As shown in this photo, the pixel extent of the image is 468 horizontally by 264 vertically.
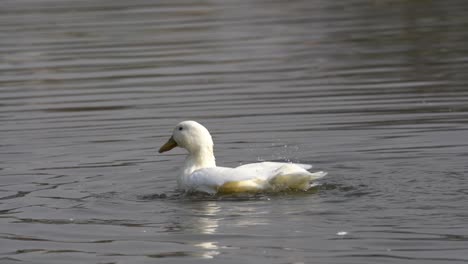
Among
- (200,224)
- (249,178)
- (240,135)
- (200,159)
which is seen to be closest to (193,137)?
(200,159)

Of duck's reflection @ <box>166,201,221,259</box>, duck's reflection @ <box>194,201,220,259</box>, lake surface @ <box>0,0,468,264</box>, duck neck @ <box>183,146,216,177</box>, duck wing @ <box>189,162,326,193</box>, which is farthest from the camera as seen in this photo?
duck neck @ <box>183,146,216,177</box>

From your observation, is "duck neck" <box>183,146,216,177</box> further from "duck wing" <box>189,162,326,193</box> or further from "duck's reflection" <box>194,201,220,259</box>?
"duck's reflection" <box>194,201,220,259</box>

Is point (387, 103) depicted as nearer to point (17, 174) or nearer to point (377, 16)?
point (17, 174)

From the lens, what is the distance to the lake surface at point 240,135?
30.6 ft

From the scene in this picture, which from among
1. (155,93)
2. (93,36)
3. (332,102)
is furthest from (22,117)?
(93,36)

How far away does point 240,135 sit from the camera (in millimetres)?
14203

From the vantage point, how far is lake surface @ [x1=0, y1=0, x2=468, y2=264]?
933cm

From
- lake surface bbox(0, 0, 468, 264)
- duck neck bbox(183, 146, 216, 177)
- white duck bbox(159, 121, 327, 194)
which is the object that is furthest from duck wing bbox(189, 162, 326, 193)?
duck neck bbox(183, 146, 216, 177)

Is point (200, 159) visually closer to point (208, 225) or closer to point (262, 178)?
point (262, 178)

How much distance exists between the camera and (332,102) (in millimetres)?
16000

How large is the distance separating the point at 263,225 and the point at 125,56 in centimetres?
1310

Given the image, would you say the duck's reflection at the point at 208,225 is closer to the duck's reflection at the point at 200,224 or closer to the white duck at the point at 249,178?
the duck's reflection at the point at 200,224

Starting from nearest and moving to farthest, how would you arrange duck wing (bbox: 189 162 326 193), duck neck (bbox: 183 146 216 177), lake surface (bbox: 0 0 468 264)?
lake surface (bbox: 0 0 468 264) → duck wing (bbox: 189 162 326 193) → duck neck (bbox: 183 146 216 177)

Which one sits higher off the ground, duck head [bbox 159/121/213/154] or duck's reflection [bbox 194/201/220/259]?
duck head [bbox 159/121/213/154]
